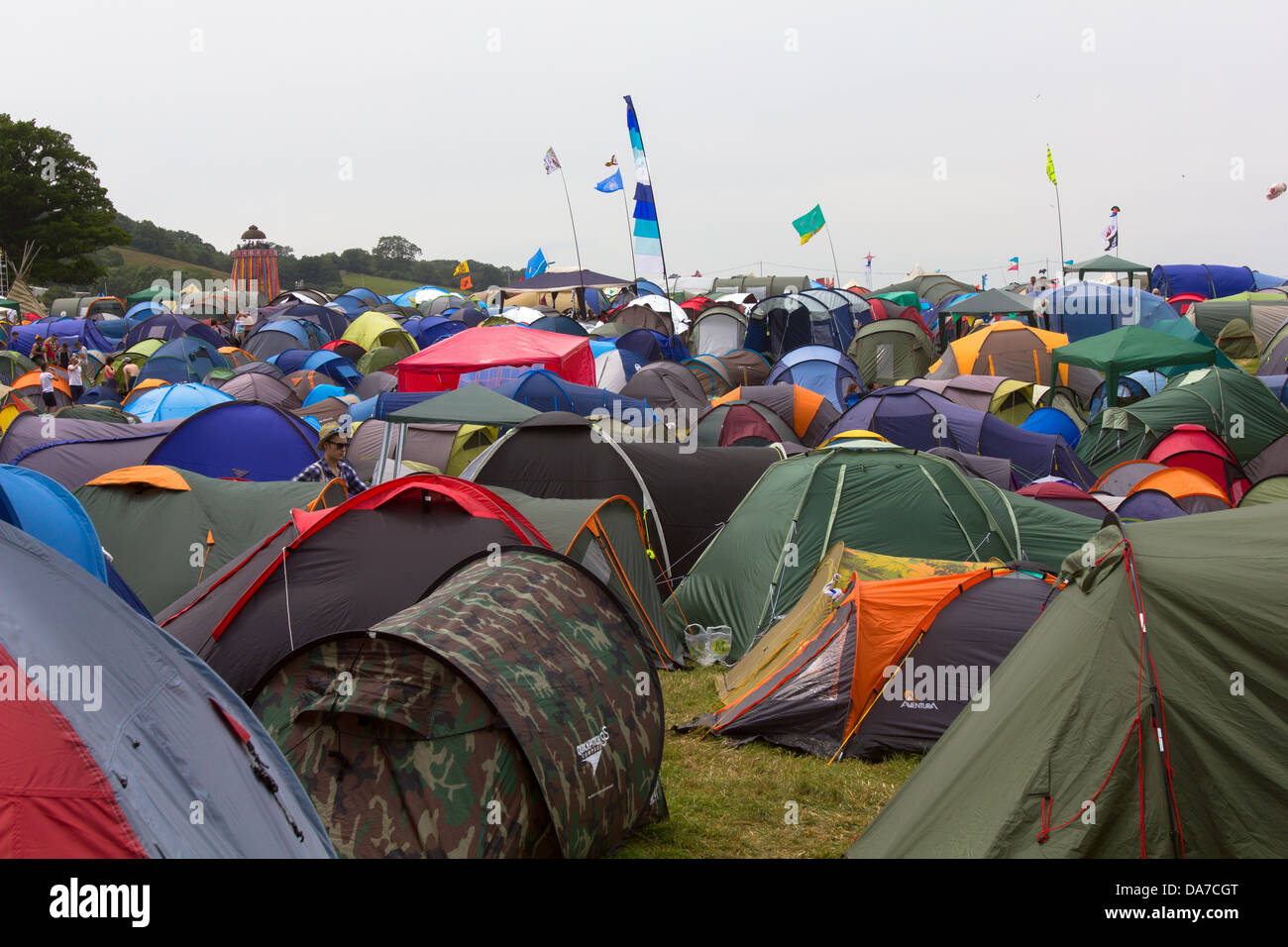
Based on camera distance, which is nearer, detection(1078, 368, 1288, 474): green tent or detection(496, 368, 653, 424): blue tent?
detection(1078, 368, 1288, 474): green tent

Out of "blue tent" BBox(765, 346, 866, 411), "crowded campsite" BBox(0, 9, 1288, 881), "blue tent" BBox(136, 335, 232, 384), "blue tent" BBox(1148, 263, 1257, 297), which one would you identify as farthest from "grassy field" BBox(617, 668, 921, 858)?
"blue tent" BBox(1148, 263, 1257, 297)

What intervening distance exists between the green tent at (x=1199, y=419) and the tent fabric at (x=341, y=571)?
35.7 feet

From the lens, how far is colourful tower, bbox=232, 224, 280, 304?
55.8 m

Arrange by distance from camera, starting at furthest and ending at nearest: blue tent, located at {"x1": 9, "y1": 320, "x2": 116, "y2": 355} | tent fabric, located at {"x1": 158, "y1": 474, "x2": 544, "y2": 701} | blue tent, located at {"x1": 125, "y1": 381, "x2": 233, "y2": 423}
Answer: blue tent, located at {"x1": 9, "y1": 320, "x2": 116, "y2": 355} < blue tent, located at {"x1": 125, "y1": 381, "x2": 233, "y2": 423} < tent fabric, located at {"x1": 158, "y1": 474, "x2": 544, "y2": 701}

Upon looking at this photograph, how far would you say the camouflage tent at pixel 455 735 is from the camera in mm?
4332

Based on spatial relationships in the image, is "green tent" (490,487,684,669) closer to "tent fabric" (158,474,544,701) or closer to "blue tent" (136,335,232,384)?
"tent fabric" (158,474,544,701)

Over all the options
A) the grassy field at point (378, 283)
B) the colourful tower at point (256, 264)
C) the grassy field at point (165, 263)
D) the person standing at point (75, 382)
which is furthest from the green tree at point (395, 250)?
the person standing at point (75, 382)

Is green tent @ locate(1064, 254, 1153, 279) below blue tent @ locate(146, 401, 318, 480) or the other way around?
the other way around

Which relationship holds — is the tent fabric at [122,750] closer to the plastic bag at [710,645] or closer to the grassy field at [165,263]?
the plastic bag at [710,645]

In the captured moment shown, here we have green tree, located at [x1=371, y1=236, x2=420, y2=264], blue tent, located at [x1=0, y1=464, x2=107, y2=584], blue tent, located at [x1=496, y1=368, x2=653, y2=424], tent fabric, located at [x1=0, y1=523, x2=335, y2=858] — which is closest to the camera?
tent fabric, located at [x1=0, y1=523, x2=335, y2=858]

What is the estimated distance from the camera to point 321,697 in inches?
177

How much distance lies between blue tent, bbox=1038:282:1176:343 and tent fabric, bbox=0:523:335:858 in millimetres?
25815
